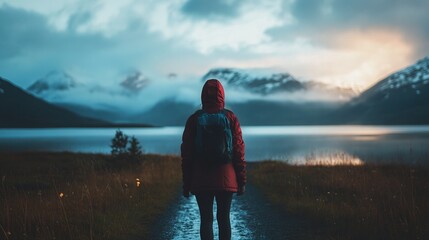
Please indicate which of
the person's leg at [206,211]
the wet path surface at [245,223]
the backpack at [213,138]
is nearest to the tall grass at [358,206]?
the wet path surface at [245,223]

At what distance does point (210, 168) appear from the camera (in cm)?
627

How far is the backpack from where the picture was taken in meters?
6.12

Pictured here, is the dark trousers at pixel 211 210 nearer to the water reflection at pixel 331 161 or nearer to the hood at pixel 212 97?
the hood at pixel 212 97

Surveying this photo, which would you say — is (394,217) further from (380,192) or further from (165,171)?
(165,171)

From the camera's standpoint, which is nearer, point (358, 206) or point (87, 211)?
point (87, 211)

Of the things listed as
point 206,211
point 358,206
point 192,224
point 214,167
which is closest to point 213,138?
Result: point 214,167

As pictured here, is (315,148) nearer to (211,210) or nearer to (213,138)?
(211,210)

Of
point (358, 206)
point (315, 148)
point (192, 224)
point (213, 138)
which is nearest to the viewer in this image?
point (213, 138)

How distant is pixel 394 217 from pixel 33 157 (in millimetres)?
29180

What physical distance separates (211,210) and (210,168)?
716 millimetres

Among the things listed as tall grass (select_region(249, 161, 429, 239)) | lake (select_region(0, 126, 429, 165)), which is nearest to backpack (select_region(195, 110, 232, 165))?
tall grass (select_region(249, 161, 429, 239))

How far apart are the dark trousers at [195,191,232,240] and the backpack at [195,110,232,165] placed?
55cm

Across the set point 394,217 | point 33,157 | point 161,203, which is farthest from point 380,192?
point 33,157

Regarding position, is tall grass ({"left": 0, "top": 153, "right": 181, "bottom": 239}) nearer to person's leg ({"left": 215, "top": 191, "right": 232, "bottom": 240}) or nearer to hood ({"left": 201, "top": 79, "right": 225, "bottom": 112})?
person's leg ({"left": 215, "top": 191, "right": 232, "bottom": 240})
